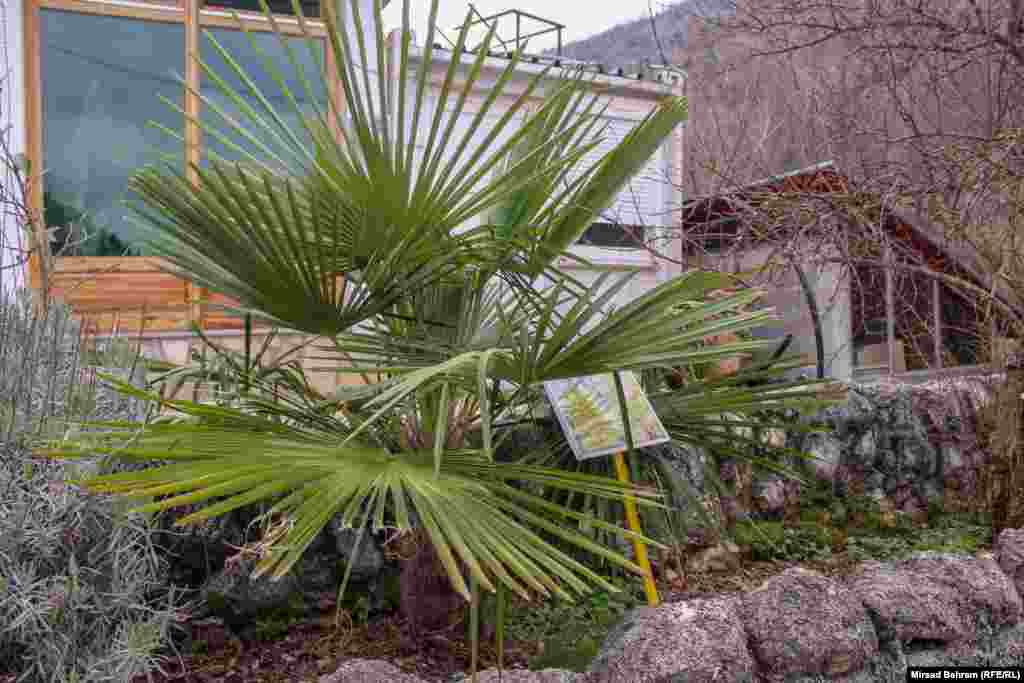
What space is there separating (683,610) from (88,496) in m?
1.76

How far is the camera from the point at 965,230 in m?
4.42

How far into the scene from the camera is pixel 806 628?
288 cm

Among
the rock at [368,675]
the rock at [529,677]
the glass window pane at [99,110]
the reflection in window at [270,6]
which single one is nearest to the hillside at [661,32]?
the reflection in window at [270,6]

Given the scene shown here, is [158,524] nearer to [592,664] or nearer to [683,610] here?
[592,664]

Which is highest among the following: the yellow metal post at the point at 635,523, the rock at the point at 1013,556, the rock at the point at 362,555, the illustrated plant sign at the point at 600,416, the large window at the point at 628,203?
the large window at the point at 628,203

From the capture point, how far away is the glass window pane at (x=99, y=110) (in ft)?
18.7

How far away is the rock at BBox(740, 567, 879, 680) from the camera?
2832 millimetres

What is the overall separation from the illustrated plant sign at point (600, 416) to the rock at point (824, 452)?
10.4 feet

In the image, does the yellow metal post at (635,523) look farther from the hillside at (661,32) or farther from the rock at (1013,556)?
the hillside at (661,32)

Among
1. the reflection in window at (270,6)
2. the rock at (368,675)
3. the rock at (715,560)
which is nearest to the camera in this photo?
the rock at (368,675)

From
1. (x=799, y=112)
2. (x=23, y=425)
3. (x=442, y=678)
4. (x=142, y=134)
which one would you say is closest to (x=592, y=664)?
(x=442, y=678)

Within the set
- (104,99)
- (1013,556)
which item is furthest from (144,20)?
(1013,556)

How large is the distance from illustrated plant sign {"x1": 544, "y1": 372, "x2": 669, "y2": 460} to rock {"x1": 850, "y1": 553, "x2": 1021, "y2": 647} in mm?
1204

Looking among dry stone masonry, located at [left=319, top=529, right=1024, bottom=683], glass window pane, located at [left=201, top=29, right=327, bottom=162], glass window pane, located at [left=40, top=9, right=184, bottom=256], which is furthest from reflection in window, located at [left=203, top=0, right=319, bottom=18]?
dry stone masonry, located at [left=319, top=529, right=1024, bottom=683]
